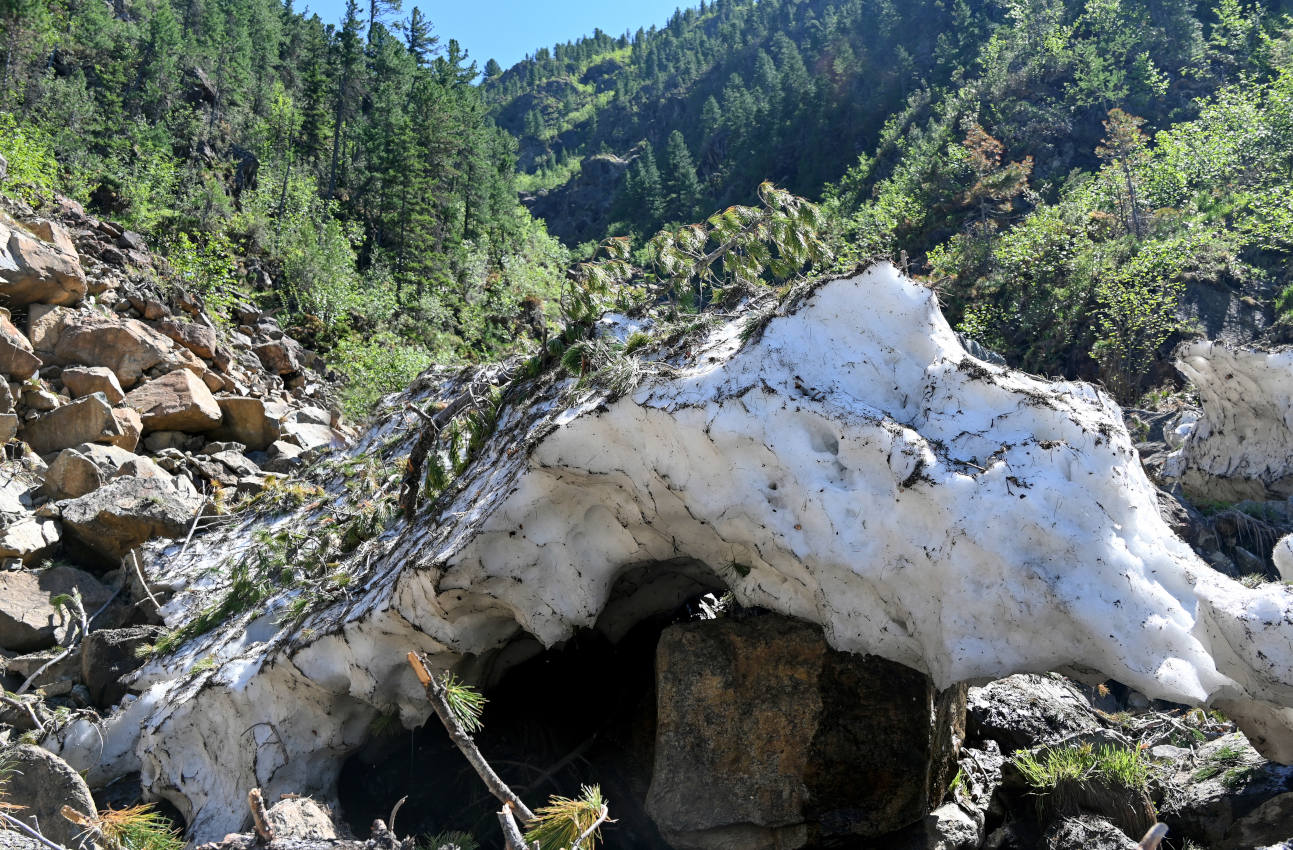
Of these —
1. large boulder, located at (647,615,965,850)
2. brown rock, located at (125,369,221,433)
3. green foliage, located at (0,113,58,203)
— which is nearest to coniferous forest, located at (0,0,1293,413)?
green foliage, located at (0,113,58,203)

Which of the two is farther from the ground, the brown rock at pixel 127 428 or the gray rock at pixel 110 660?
the brown rock at pixel 127 428

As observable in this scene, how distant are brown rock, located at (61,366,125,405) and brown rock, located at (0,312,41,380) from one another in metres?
0.37

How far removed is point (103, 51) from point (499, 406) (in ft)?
118

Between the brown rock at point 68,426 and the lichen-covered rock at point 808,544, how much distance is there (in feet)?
19.7

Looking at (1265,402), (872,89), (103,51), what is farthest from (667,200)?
(1265,402)

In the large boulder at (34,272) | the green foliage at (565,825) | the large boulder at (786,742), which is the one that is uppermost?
the large boulder at (34,272)

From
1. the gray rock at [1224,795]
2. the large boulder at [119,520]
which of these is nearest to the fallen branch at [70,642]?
the large boulder at [119,520]

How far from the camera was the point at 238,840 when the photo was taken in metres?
2.74

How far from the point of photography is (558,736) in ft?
16.0

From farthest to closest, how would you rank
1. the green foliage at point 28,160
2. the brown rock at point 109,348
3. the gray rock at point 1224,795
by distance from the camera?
1. the green foliage at point 28,160
2. the brown rock at point 109,348
3. the gray rock at point 1224,795

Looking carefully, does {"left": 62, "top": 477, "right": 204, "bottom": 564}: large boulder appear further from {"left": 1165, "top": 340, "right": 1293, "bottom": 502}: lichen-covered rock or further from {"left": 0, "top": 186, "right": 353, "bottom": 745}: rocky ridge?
{"left": 1165, "top": 340, "right": 1293, "bottom": 502}: lichen-covered rock

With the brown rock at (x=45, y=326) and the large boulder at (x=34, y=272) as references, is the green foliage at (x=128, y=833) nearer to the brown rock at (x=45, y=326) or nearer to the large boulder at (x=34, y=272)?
the brown rock at (x=45, y=326)

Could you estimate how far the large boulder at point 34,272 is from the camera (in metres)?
10.7

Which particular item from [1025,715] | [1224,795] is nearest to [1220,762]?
[1224,795]
